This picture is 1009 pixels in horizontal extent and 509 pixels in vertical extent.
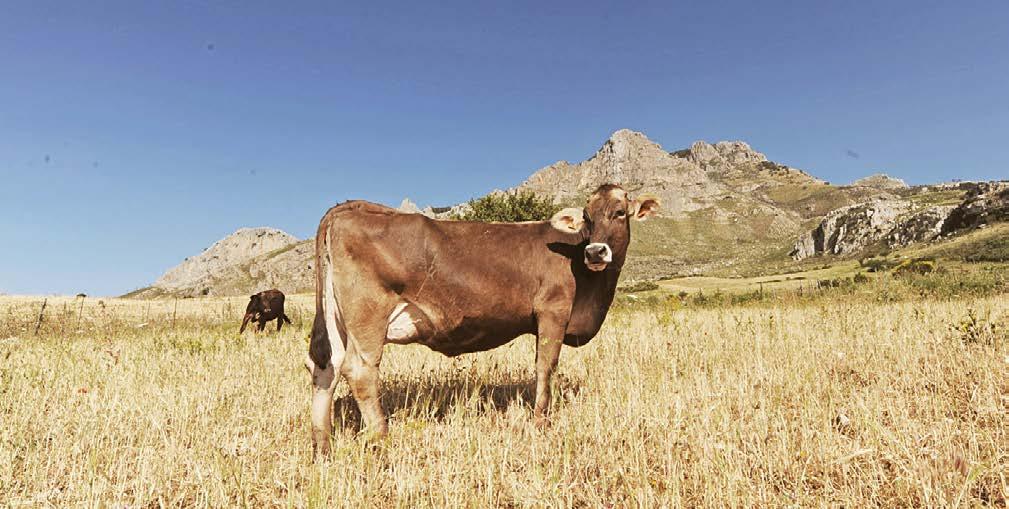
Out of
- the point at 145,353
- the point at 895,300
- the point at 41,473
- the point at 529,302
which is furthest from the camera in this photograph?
the point at 895,300

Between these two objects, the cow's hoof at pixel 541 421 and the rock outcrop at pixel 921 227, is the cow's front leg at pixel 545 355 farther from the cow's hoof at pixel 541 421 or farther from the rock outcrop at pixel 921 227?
the rock outcrop at pixel 921 227

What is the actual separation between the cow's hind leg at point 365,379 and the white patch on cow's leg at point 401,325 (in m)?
0.26

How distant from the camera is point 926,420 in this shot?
4.68 meters

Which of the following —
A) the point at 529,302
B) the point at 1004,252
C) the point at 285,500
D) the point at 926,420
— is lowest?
the point at 285,500

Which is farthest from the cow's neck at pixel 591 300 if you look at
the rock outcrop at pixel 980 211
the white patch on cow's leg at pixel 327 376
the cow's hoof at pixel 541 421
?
the rock outcrop at pixel 980 211

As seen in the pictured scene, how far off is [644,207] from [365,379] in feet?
13.1

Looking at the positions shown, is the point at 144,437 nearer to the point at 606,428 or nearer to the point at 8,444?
the point at 8,444

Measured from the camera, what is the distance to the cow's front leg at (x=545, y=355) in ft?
18.4

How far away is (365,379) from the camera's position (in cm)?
484

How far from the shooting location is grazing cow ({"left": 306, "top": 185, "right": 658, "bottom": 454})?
4.91 metres

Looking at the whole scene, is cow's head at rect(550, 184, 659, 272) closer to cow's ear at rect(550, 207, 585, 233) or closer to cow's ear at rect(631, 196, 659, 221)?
cow's ear at rect(550, 207, 585, 233)

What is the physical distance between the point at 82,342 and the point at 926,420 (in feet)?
48.6

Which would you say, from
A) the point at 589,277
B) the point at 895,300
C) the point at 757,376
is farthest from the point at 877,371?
the point at 895,300

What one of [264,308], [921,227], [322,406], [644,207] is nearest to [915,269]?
[644,207]
